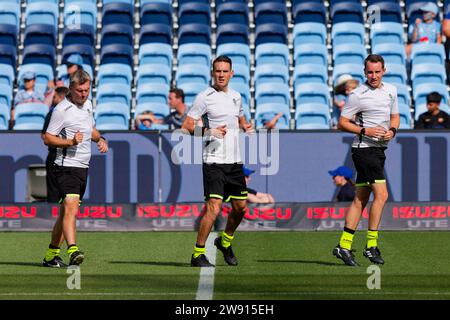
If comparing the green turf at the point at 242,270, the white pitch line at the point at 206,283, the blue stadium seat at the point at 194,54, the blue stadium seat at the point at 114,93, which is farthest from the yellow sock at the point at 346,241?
the blue stadium seat at the point at 194,54

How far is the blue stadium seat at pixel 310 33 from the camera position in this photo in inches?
887

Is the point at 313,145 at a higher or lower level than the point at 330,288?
higher

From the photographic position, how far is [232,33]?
22.8 m

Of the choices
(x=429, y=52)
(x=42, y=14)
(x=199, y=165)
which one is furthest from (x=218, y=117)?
(x=42, y=14)

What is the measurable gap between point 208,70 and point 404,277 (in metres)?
12.0

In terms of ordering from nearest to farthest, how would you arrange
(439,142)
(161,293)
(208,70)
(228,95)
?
(161,293)
(228,95)
(439,142)
(208,70)

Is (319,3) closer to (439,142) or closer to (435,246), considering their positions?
(439,142)

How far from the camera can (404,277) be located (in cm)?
1020

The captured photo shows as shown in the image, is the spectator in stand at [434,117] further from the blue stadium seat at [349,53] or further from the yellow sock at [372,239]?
the yellow sock at [372,239]

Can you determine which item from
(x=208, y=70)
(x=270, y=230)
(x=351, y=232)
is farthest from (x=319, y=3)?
(x=351, y=232)

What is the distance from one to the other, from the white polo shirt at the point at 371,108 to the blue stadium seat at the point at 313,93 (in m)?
9.24

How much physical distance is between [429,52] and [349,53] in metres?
1.48

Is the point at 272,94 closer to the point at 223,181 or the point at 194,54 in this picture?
the point at 194,54

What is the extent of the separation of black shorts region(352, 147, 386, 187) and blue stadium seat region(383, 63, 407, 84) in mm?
9770
